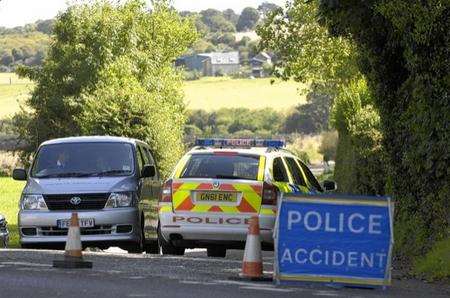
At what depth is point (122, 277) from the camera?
44.3 ft

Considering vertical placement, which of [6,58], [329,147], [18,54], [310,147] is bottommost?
[6,58]

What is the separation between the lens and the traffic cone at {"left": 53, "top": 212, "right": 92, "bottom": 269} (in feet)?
47.8

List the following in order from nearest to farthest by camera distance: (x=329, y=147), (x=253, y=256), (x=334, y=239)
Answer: (x=334, y=239) → (x=253, y=256) → (x=329, y=147)

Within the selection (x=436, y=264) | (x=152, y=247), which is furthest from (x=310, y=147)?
(x=436, y=264)

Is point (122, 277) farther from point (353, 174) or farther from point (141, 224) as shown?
point (353, 174)

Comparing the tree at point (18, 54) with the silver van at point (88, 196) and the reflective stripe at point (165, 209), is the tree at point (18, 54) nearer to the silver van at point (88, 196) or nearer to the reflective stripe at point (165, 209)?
the silver van at point (88, 196)

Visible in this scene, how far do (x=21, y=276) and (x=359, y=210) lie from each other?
3.71m

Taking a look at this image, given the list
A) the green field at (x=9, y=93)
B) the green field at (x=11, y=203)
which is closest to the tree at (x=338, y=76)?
the green field at (x=11, y=203)

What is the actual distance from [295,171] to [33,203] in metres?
3.98

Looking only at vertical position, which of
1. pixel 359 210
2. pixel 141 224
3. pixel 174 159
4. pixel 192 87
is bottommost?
pixel 192 87

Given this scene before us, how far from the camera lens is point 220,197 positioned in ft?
55.3

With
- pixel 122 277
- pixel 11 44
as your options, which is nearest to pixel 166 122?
pixel 122 277

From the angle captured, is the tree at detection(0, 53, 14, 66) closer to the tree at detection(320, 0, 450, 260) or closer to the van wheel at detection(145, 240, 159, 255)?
the van wheel at detection(145, 240, 159, 255)

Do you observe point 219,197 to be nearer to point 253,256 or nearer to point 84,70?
point 253,256
